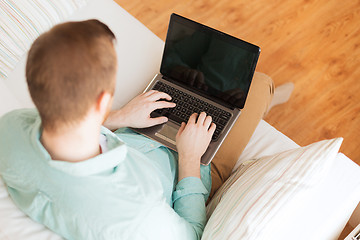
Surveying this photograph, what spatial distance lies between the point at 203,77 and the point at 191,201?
0.47 m

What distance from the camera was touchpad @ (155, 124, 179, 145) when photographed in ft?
4.20

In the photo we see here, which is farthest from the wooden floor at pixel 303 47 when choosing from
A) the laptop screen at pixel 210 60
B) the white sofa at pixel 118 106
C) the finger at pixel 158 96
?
the finger at pixel 158 96

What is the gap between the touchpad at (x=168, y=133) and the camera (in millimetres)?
1280

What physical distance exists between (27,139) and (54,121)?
0.20m

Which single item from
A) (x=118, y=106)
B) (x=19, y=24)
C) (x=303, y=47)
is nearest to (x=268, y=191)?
(x=118, y=106)

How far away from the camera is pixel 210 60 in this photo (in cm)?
126

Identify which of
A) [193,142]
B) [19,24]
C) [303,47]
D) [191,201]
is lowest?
[191,201]

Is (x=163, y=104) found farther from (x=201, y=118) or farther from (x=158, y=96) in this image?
(x=201, y=118)

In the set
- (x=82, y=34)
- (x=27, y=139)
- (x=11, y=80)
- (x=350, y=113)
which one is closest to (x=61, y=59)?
(x=82, y=34)

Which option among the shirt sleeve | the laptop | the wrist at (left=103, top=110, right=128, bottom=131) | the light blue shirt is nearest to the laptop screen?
the laptop

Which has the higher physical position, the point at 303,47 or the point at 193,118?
the point at 303,47

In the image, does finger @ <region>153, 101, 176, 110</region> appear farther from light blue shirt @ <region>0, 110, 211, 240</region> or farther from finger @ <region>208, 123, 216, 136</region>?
light blue shirt @ <region>0, 110, 211, 240</region>

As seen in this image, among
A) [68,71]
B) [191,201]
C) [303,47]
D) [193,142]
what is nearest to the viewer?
[68,71]

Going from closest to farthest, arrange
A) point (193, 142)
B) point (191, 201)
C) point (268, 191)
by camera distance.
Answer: point (268, 191), point (191, 201), point (193, 142)
